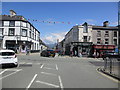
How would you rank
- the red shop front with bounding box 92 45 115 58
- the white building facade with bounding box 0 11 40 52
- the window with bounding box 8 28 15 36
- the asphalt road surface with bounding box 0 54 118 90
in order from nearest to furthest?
the asphalt road surface with bounding box 0 54 118 90 < the red shop front with bounding box 92 45 115 58 < the white building facade with bounding box 0 11 40 52 < the window with bounding box 8 28 15 36

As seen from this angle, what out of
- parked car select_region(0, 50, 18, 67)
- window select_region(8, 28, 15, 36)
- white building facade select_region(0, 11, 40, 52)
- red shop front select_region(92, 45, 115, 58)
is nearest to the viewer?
parked car select_region(0, 50, 18, 67)

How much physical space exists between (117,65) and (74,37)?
31.7m

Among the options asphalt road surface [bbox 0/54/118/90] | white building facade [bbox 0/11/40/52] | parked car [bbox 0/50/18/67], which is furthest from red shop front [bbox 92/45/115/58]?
parked car [bbox 0/50/18/67]

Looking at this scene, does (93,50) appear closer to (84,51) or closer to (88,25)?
(84,51)

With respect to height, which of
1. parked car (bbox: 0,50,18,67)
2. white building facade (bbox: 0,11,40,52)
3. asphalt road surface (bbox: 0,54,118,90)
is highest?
white building facade (bbox: 0,11,40,52)

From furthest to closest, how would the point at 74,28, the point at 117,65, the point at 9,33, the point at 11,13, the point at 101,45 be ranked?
the point at 11,13 → the point at 9,33 → the point at 74,28 → the point at 101,45 → the point at 117,65

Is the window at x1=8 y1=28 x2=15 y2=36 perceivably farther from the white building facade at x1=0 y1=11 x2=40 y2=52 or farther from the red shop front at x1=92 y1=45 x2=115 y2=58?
the red shop front at x1=92 y1=45 x2=115 y2=58

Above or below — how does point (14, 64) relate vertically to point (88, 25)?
below

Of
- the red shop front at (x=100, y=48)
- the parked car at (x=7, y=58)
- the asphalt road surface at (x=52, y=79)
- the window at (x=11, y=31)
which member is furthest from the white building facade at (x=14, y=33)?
the asphalt road surface at (x=52, y=79)

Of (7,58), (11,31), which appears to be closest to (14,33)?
(11,31)

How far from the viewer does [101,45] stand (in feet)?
135

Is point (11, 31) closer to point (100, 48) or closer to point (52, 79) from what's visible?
point (100, 48)

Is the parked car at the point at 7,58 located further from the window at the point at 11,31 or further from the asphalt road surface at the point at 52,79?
the window at the point at 11,31

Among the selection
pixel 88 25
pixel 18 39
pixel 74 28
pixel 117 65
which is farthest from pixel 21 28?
pixel 117 65
